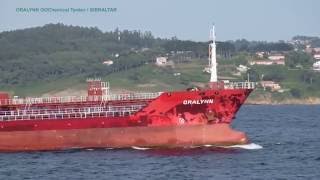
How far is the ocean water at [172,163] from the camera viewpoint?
4528 centimetres

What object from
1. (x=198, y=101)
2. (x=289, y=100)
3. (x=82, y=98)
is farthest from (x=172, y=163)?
(x=289, y=100)

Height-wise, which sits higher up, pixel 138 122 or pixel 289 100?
pixel 138 122

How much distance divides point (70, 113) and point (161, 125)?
629cm

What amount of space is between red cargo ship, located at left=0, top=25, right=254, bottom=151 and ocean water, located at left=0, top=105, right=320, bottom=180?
0.84 metres

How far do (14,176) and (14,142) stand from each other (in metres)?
11.4

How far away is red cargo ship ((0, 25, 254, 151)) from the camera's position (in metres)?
54.9

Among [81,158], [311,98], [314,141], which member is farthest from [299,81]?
[81,158]

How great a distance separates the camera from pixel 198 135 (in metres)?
54.8

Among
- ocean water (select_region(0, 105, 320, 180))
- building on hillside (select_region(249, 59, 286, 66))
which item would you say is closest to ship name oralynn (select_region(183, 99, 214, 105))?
ocean water (select_region(0, 105, 320, 180))

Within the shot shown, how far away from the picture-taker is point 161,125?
55.1 metres

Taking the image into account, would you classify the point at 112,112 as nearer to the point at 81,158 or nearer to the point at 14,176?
the point at 81,158

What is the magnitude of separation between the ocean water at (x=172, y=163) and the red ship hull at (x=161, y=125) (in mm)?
758

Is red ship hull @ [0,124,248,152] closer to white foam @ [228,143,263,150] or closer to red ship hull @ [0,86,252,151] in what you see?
red ship hull @ [0,86,252,151]

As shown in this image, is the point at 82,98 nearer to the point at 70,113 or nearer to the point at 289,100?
the point at 70,113
